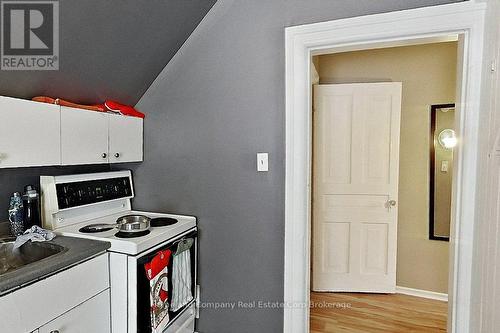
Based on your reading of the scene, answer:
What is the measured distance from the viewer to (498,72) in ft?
3.68

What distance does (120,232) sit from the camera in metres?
1.67

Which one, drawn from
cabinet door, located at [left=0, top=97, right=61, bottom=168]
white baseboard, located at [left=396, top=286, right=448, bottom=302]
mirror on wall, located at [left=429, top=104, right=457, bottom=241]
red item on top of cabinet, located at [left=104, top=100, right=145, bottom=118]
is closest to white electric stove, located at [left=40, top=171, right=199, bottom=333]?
cabinet door, located at [left=0, top=97, right=61, bottom=168]

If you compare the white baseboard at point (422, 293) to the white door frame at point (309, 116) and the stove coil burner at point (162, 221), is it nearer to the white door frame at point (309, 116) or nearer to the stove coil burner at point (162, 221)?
the white door frame at point (309, 116)

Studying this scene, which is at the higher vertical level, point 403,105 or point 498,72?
point 403,105

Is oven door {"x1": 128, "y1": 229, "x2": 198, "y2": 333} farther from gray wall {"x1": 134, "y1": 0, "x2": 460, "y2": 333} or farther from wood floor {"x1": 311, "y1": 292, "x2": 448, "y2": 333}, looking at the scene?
wood floor {"x1": 311, "y1": 292, "x2": 448, "y2": 333}

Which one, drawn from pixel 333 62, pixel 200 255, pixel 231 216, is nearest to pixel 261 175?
pixel 231 216

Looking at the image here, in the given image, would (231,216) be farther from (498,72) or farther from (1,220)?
(498,72)

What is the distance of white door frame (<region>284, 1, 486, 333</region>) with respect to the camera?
1420 mm

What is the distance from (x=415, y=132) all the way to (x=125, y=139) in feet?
8.26

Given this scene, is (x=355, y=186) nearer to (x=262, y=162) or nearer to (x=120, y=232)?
(x=262, y=162)

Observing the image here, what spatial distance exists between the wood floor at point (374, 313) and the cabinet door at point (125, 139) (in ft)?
6.14

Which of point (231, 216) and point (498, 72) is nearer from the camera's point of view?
point (498, 72)

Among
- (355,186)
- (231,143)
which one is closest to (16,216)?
(231,143)

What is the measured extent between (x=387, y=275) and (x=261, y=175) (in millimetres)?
1831
